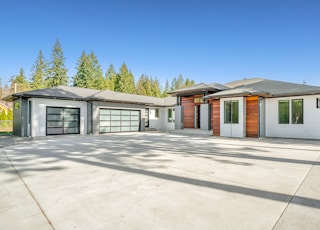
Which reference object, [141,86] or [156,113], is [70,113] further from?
[141,86]

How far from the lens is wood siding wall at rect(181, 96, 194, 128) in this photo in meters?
19.1

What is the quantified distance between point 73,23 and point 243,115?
1522 cm

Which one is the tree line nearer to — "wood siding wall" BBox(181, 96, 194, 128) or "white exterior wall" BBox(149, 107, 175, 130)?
"white exterior wall" BBox(149, 107, 175, 130)

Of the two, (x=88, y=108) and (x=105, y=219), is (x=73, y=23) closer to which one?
(x=88, y=108)

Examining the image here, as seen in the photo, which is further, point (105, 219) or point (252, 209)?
point (252, 209)

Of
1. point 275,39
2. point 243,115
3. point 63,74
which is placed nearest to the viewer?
point 243,115

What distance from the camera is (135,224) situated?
84.1 inches

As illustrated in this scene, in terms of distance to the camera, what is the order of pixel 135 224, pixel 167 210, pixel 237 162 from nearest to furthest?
pixel 135 224
pixel 167 210
pixel 237 162

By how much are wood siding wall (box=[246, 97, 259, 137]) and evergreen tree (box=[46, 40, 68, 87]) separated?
35489 millimetres

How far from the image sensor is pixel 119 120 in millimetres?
16969

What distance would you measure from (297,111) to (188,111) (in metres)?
9.55

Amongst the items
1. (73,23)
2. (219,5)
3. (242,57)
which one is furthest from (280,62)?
(73,23)

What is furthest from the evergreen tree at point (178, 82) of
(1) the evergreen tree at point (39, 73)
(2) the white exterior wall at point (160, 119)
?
(2) the white exterior wall at point (160, 119)

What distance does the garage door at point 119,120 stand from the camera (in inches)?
629
